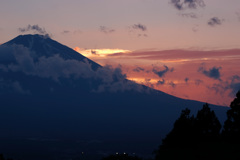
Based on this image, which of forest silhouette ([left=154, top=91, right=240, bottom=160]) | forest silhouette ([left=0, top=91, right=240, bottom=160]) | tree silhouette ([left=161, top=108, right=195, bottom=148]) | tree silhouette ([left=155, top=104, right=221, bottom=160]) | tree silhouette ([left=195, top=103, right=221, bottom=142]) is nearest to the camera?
forest silhouette ([left=0, top=91, right=240, bottom=160])

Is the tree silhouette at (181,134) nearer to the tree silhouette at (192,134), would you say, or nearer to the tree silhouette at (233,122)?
the tree silhouette at (192,134)

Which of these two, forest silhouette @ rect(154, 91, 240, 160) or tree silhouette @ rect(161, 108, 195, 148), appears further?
tree silhouette @ rect(161, 108, 195, 148)

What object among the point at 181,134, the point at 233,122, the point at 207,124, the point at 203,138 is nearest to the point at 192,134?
the point at 181,134

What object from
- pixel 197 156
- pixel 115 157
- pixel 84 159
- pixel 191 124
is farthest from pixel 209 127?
pixel 84 159

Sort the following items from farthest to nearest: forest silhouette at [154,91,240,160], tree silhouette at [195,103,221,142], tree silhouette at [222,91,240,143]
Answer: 1. tree silhouette at [195,103,221,142]
2. tree silhouette at [222,91,240,143]
3. forest silhouette at [154,91,240,160]

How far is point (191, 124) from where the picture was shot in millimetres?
48750

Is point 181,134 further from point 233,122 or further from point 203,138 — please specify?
point 233,122

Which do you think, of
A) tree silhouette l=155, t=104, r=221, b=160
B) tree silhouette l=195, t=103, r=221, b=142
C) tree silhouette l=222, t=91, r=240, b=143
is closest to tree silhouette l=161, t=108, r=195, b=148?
tree silhouette l=155, t=104, r=221, b=160

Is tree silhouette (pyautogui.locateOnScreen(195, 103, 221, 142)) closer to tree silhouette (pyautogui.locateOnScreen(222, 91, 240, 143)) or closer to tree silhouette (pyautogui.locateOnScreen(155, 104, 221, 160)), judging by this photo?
tree silhouette (pyautogui.locateOnScreen(155, 104, 221, 160))

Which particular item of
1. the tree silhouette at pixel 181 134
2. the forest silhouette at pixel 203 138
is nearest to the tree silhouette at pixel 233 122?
the forest silhouette at pixel 203 138

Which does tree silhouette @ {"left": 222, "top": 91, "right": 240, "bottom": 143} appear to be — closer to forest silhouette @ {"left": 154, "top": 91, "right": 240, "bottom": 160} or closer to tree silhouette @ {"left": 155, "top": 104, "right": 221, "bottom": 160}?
forest silhouette @ {"left": 154, "top": 91, "right": 240, "bottom": 160}

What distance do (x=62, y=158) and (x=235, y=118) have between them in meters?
158

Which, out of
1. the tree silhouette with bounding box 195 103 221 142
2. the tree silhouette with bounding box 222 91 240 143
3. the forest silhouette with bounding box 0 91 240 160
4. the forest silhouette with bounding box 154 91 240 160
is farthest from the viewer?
the tree silhouette with bounding box 195 103 221 142

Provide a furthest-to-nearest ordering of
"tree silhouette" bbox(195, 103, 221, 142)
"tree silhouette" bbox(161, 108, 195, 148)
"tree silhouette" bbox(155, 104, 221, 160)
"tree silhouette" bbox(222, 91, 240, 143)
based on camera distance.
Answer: "tree silhouette" bbox(195, 103, 221, 142), "tree silhouette" bbox(161, 108, 195, 148), "tree silhouette" bbox(155, 104, 221, 160), "tree silhouette" bbox(222, 91, 240, 143)
